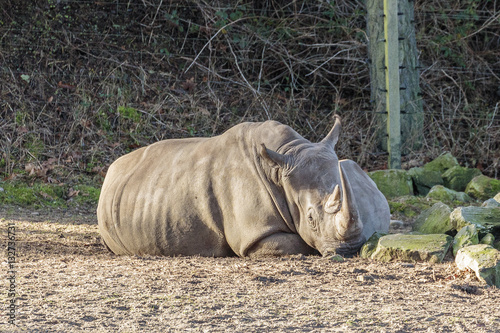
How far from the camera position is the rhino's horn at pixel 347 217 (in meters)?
4.78

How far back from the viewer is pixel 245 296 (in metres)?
3.94

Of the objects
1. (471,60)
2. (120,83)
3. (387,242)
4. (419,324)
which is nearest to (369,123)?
(471,60)

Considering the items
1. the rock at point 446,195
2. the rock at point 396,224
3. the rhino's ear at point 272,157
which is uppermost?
the rhino's ear at point 272,157

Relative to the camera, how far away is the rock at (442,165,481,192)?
336 inches

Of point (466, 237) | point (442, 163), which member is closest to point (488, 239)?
point (466, 237)

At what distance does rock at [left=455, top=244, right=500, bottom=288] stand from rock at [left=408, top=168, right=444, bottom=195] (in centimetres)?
391

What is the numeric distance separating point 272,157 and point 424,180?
366 cm

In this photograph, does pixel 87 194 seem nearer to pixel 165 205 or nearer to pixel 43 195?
pixel 43 195

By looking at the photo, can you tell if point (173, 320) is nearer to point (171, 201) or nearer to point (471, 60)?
point (171, 201)

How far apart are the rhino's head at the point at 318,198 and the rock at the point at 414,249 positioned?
0.23 metres

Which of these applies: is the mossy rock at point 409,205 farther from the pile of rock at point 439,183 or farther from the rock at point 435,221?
the rock at point 435,221

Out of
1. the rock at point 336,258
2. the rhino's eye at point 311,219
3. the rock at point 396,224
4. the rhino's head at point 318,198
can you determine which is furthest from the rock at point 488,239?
the rock at point 396,224

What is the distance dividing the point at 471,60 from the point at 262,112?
3.43 m

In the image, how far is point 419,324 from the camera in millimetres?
3455
